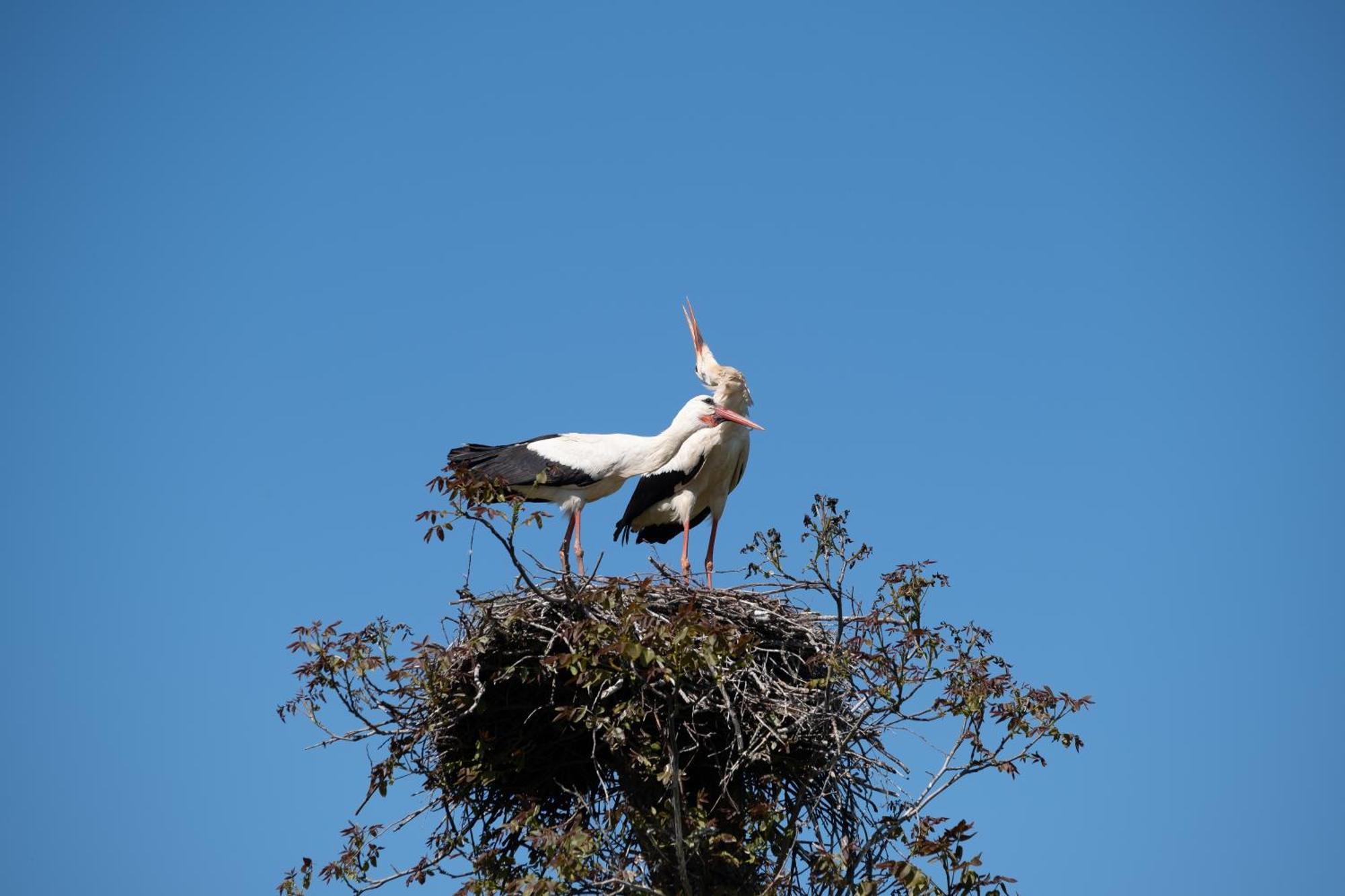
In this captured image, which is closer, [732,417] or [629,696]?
[629,696]

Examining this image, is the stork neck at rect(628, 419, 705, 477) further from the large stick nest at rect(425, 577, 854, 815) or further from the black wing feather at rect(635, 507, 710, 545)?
the large stick nest at rect(425, 577, 854, 815)

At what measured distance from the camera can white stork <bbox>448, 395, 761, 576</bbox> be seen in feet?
34.1

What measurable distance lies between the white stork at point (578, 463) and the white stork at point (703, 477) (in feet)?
1.37

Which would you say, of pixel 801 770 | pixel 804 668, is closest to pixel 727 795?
pixel 801 770

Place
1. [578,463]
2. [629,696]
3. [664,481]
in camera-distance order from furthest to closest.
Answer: [664,481], [578,463], [629,696]

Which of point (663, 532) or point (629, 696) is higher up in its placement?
point (663, 532)

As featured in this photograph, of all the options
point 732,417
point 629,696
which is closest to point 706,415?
point 732,417

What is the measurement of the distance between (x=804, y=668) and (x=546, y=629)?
167 cm

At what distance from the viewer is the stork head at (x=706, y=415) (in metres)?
10.9

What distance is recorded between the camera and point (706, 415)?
36.2 feet

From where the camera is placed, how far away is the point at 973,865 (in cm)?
715

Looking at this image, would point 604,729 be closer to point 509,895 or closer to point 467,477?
point 509,895

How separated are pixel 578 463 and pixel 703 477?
1288mm

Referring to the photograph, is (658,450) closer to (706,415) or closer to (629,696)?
(706,415)
